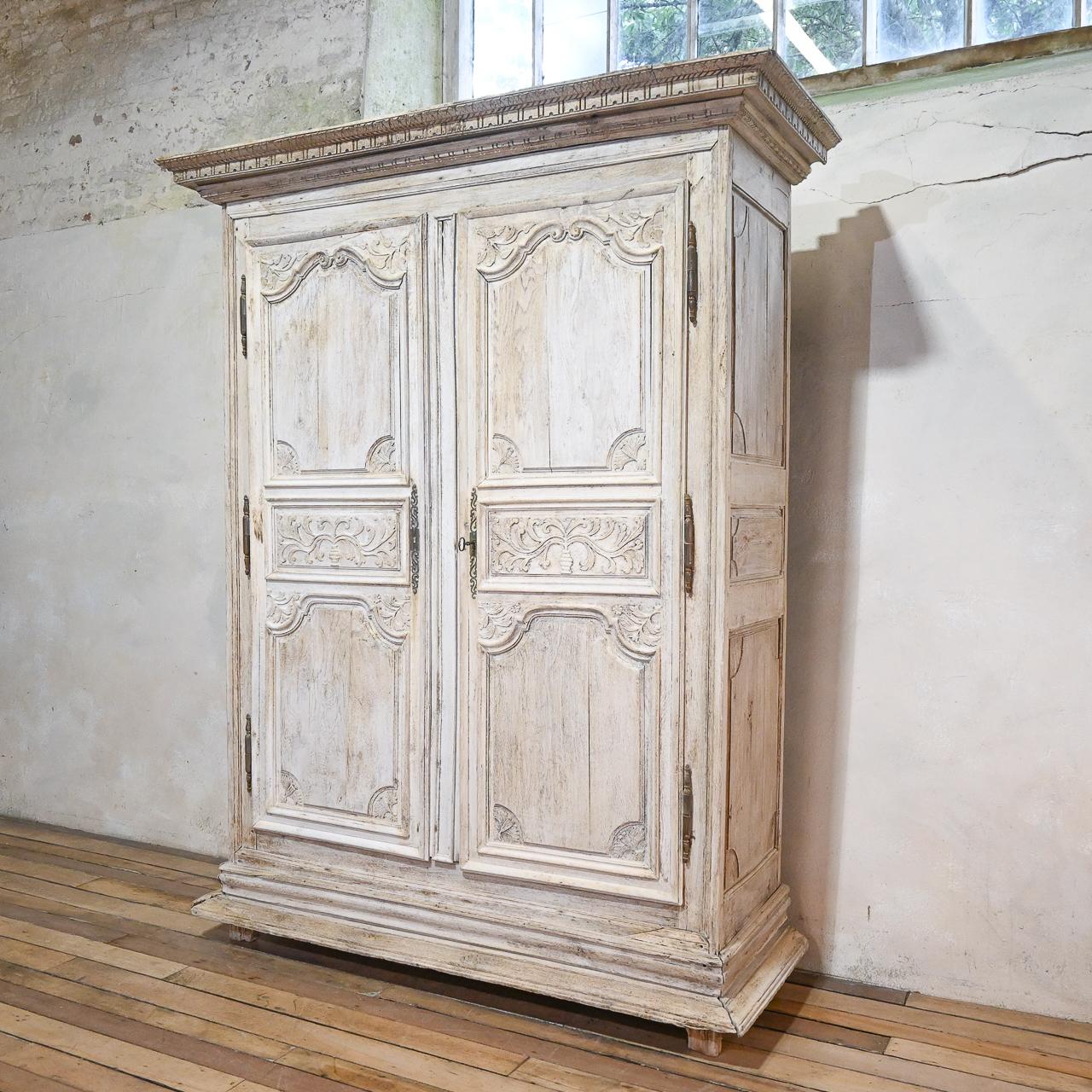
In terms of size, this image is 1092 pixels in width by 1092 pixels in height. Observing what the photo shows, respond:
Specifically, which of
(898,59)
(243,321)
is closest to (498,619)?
(243,321)

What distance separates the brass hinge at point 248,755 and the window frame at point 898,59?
1986 millimetres

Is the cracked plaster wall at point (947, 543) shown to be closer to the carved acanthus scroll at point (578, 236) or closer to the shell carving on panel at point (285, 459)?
the carved acanthus scroll at point (578, 236)

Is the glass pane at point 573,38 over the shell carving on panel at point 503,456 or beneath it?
over

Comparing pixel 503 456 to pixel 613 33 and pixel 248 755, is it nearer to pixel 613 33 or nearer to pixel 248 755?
pixel 248 755

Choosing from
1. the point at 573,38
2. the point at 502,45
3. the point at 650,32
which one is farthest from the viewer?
the point at 502,45

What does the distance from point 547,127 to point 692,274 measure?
0.50m

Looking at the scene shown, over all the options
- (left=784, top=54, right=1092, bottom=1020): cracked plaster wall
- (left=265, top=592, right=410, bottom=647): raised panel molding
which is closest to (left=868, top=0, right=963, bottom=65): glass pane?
(left=784, top=54, right=1092, bottom=1020): cracked plaster wall

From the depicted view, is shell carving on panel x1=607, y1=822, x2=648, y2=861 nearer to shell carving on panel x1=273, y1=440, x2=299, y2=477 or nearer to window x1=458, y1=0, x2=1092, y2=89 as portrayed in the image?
shell carving on panel x1=273, y1=440, x2=299, y2=477

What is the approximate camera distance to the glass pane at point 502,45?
3.42 metres

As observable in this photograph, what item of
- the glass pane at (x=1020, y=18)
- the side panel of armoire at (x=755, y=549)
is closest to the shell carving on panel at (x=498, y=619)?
the side panel of armoire at (x=755, y=549)

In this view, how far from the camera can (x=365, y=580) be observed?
2750mm

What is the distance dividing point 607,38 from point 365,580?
1882 mm

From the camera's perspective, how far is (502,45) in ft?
11.4

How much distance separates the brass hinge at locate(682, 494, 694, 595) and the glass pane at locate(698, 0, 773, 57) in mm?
1543
